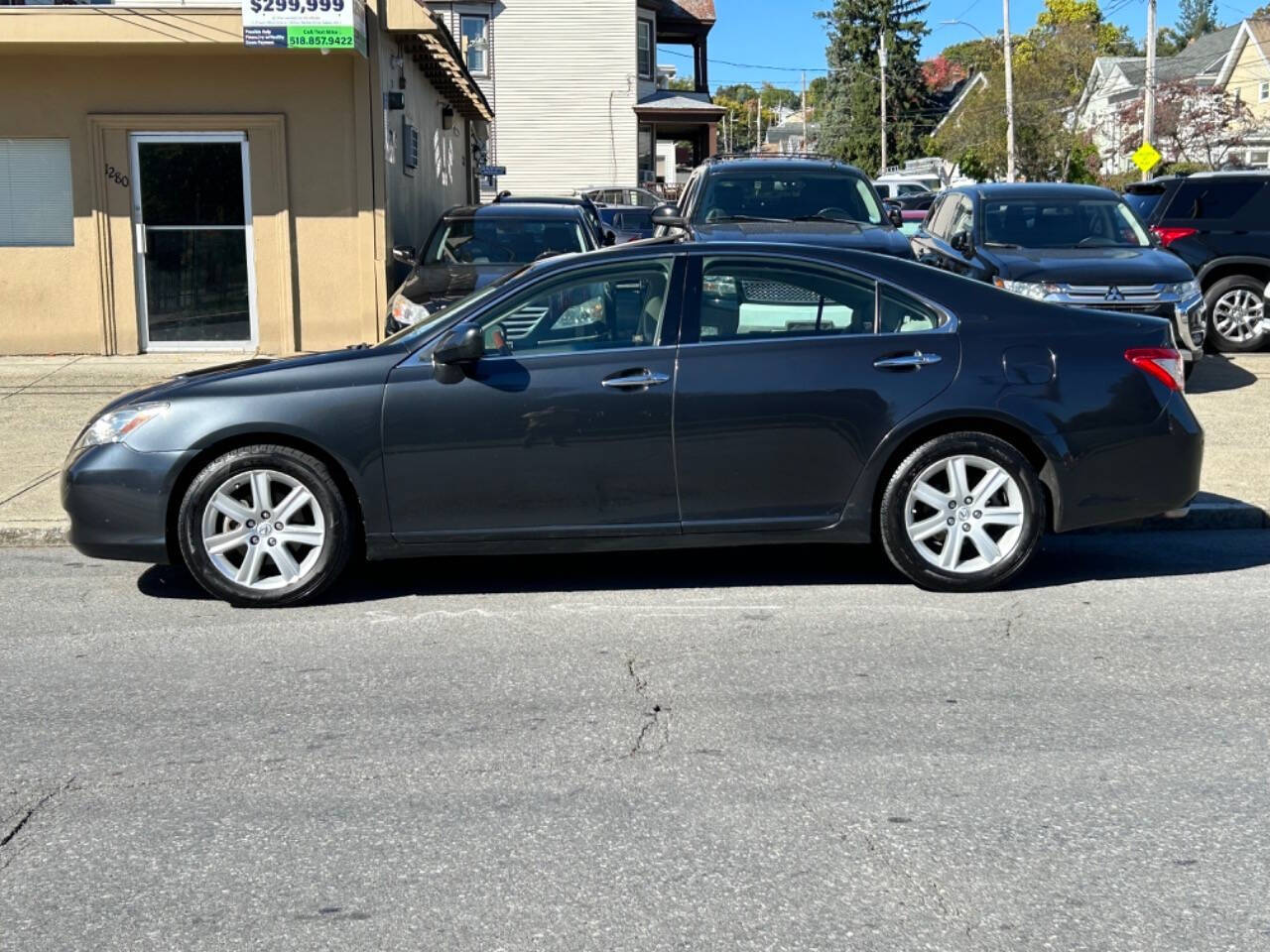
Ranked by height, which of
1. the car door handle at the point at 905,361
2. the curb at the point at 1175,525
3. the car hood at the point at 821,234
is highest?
the car hood at the point at 821,234

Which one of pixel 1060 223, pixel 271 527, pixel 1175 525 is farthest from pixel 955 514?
pixel 1060 223

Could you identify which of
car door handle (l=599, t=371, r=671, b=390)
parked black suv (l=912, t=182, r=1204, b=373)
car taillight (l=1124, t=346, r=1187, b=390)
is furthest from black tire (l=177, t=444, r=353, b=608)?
parked black suv (l=912, t=182, r=1204, b=373)

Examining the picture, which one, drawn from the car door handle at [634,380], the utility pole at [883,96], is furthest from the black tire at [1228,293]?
the utility pole at [883,96]

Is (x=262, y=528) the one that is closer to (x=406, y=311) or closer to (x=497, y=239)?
(x=406, y=311)

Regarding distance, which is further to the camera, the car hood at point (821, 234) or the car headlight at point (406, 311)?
the car headlight at point (406, 311)

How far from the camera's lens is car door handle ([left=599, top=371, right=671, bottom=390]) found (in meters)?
6.64

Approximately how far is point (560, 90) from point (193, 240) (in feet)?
91.8

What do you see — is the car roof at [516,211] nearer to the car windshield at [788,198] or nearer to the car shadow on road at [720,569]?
the car windshield at [788,198]

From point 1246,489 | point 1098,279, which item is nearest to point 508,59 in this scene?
point 1098,279

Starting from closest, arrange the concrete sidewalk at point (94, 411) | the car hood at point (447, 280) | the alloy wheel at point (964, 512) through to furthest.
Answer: the alloy wheel at point (964, 512) → the concrete sidewalk at point (94, 411) → the car hood at point (447, 280)

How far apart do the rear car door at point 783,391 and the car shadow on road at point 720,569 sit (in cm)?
61

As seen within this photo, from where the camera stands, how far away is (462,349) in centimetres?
657

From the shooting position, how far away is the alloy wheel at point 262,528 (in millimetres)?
6668

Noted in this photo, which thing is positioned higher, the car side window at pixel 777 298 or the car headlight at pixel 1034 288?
the car headlight at pixel 1034 288
